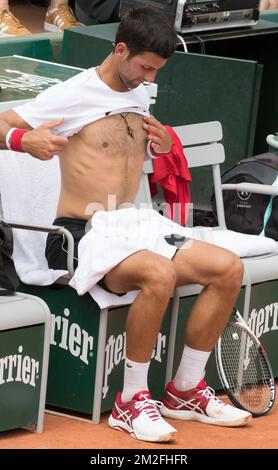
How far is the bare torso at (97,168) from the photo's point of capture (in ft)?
18.0

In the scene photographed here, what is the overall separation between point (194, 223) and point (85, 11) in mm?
2200

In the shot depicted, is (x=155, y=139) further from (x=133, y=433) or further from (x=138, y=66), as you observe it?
(x=133, y=433)

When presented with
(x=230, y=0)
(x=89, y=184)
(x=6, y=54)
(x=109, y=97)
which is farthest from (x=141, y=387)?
(x=230, y=0)

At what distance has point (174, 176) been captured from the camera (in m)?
6.23

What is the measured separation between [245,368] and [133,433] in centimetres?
82

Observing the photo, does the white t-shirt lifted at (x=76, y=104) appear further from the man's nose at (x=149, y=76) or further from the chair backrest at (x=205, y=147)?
the chair backrest at (x=205, y=147)

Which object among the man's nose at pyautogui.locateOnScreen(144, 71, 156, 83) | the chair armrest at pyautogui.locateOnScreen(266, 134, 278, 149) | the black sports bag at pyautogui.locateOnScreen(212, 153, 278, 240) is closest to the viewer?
the man's nose at pyautogui.locateOnScreen(144, 71, 156, 83)

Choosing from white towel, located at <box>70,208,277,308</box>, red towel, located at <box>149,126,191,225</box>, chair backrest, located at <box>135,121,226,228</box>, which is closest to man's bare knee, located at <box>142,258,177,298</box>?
white towel, located at <box>70,208,277,308</box>

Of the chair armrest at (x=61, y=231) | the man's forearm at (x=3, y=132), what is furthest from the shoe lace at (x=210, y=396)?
the man's forearm at (x=3, y=132)

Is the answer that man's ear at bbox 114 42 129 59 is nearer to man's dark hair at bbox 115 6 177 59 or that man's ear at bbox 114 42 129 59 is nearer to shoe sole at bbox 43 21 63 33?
man's dark hair at bbox 115 6 177 59

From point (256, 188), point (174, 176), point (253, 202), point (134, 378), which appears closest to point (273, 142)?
point (253, 202)

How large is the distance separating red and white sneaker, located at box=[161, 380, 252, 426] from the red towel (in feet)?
3.26

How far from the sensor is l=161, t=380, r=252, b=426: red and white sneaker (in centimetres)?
542

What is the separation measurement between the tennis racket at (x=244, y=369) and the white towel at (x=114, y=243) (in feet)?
1.50
